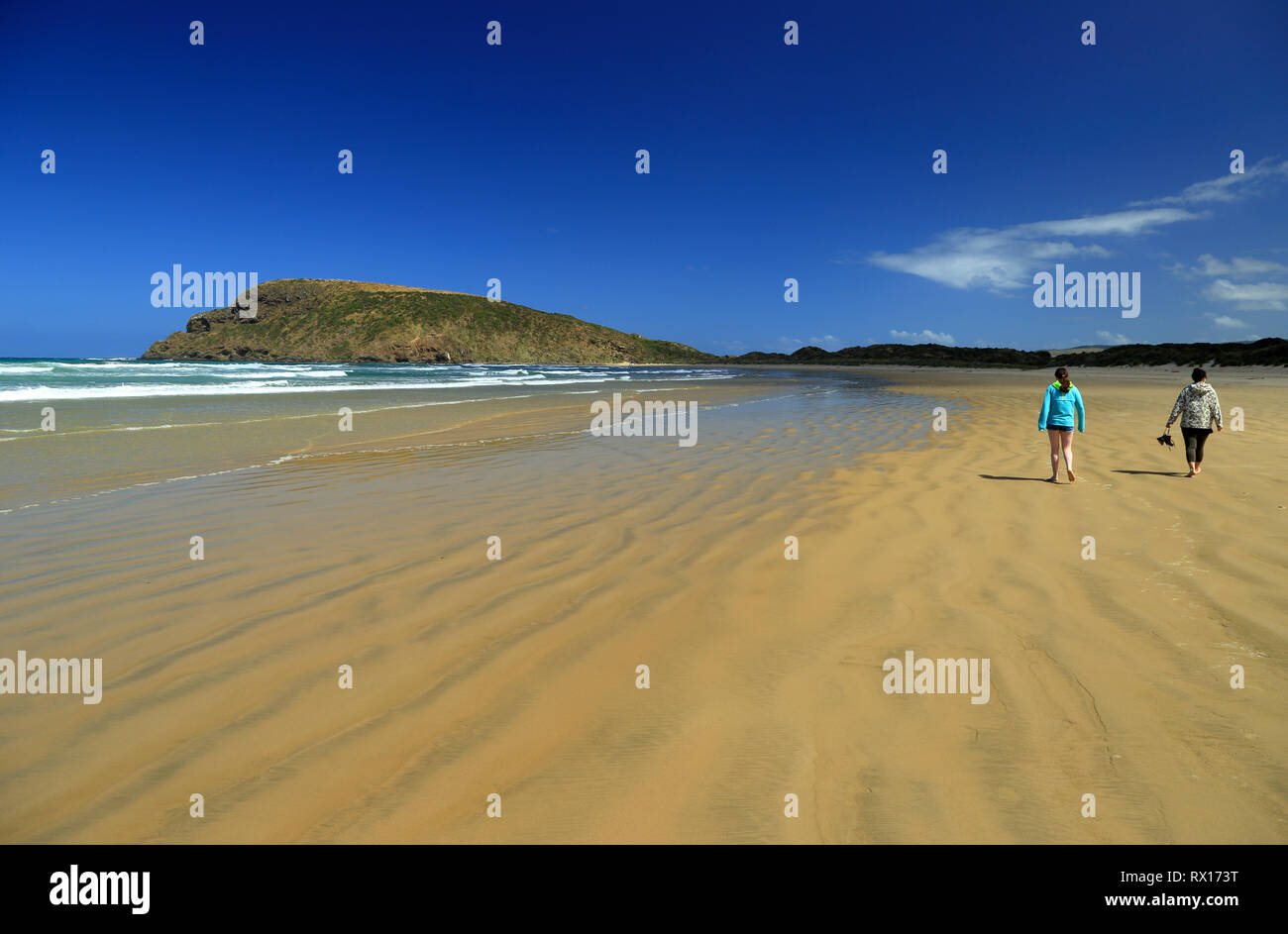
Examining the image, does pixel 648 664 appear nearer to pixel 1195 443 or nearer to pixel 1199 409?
pixel 1195 443

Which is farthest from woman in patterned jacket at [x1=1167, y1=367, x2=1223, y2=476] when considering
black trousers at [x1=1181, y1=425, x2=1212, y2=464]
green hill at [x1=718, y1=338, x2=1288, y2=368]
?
green hill at [x1=718, y1=338, x2=1288, y2=368]

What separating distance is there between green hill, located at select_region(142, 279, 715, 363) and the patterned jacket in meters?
103

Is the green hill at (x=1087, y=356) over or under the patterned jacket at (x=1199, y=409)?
over

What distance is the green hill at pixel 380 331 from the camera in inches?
4373

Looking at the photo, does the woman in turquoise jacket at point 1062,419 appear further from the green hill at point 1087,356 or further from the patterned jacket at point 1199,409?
the green hill at point 1087,356

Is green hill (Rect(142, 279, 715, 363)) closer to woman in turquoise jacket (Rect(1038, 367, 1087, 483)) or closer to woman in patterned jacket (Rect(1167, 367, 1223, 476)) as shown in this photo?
woman in turquoise jacket (Rect(1038, 367, 1087, 483))

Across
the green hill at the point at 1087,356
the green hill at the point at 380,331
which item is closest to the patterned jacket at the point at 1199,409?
the green hill at the point at 1087,356

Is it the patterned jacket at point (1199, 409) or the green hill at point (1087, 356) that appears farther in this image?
the green hill at point (1087, 356)

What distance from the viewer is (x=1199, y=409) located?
27.7 ft

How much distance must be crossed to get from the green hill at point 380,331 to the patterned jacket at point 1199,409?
103m
